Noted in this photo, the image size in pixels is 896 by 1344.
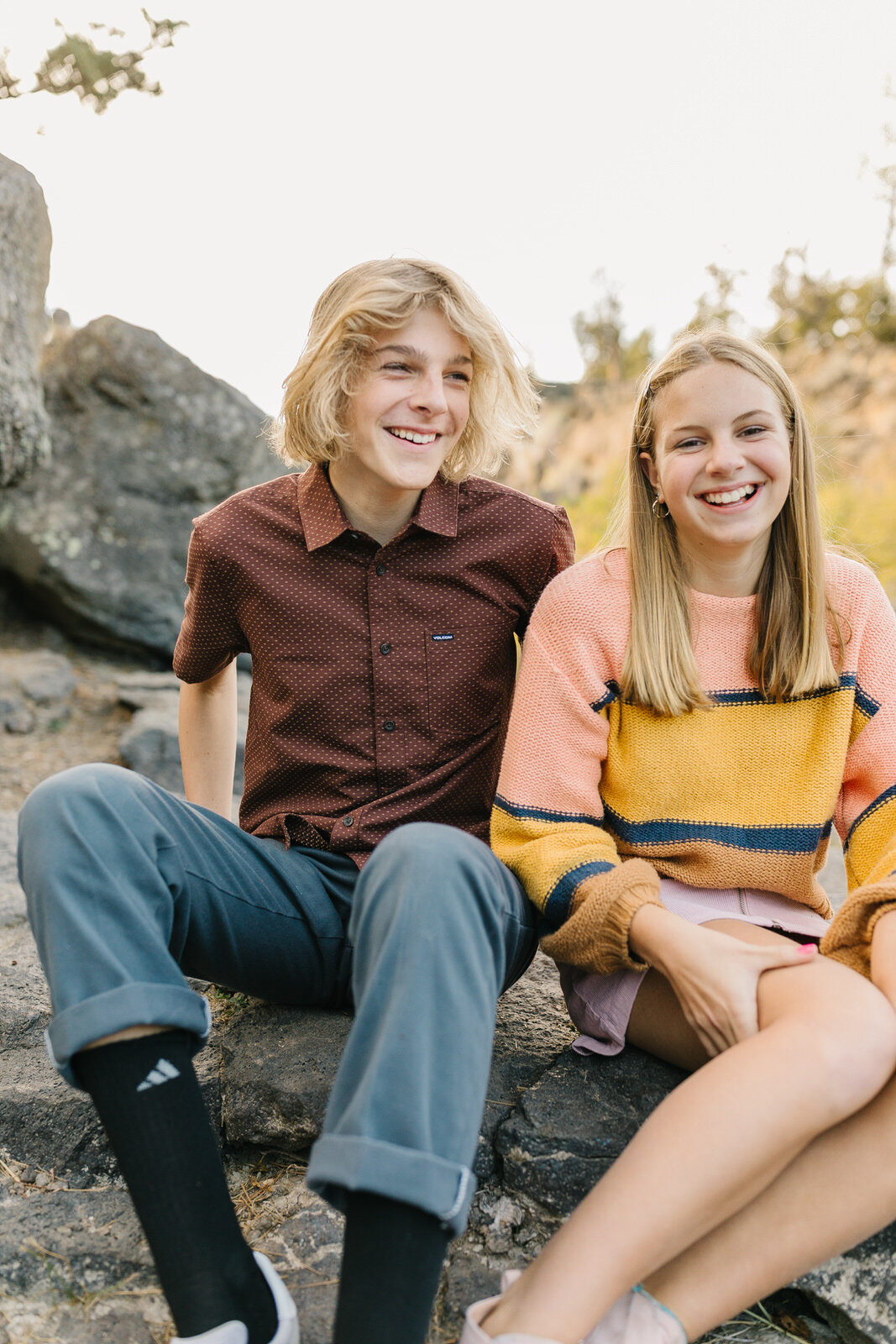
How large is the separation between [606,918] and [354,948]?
1.10ft

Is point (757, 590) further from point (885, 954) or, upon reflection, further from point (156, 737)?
point (156, 737)

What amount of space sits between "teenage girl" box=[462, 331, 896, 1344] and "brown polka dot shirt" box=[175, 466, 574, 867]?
0.64 ft

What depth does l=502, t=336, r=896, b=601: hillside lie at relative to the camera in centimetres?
661

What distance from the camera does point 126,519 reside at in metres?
4.18


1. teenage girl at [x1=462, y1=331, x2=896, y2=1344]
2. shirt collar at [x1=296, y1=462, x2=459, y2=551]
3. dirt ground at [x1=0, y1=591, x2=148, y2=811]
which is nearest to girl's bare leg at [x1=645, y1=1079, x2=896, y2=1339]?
teenage girl at [x1=462, y1=331, x2=896, y2=1344]

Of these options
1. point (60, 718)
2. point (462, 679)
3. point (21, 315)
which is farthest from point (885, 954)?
point (21, 315)

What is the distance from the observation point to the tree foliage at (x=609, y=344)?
355 inches

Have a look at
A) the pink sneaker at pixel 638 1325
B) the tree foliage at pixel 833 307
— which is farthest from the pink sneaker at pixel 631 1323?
the tree foliage at pixel 833 307

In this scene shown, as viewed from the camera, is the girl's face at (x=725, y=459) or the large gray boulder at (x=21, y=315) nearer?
the girl's face at (x=725, y=459)

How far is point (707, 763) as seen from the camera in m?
1.63

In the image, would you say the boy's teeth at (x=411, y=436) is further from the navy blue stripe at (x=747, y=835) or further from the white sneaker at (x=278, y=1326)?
the white sneaker at (x=278, y=1326)

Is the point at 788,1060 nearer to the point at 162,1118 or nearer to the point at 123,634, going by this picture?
the point at 162,1118

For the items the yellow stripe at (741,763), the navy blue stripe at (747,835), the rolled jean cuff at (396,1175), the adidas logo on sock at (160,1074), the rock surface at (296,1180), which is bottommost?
the rock surface at (296,1180)

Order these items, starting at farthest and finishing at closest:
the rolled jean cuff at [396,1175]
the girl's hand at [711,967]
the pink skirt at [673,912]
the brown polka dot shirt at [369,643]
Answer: the brown polka dot shirt at [369,643] → the pink skirt at [673,912] → the girl's hand at [711,967] → the rolled jean cuff at [396,1175]
